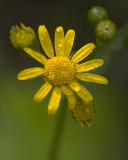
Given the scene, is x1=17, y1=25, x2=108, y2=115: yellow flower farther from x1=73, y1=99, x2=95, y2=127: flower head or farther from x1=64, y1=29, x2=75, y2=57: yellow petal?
x1=73, y1=99, x2=95, y2=127: flower head

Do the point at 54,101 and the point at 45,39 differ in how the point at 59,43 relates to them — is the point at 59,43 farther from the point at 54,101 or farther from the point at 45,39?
the point at 54,101

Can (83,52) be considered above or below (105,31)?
below

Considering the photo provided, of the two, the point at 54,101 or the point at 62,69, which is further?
the point at 62,69

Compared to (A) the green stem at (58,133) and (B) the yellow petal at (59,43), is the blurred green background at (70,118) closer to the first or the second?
(A) the green stem at (58,133)

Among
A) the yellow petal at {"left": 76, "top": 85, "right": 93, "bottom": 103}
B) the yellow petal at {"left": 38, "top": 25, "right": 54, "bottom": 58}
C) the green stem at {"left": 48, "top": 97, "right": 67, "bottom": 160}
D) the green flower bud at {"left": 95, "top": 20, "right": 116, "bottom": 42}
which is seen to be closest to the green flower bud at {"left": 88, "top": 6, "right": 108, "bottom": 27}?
the green flower bud at {"left": 95, "top": 20, "right": 116, "bottom": 42}

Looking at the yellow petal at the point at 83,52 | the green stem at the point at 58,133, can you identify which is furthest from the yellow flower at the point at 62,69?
the green stem at the point at 58,133

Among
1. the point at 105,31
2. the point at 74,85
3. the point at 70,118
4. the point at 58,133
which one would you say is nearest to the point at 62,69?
the point at 74,85

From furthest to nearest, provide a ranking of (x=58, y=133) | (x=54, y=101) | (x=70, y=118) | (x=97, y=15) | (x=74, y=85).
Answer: (x=70, y=118)
(x=58, y=133)
(x=97, y=15)
(x=74, y=85)
(x=54, y=101)
